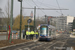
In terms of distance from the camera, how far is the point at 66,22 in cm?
18775

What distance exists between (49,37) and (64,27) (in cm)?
16392

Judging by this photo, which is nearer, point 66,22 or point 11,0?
point 11,0

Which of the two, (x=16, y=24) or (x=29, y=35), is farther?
(x=16, y=24)

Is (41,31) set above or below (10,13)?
below

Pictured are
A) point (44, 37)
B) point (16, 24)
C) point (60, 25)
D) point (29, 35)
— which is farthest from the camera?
point (60, 25)

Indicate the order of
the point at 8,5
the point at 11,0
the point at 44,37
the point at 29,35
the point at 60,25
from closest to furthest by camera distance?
the point at 11,0 → the point at 8,5 → the point at 44,37 → the point at 29,35 → the point at 60,25

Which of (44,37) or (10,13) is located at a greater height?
(10,13)

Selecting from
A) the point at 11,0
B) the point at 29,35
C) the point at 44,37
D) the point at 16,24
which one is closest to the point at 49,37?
the point at 44,37

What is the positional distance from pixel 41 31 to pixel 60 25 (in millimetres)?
159645

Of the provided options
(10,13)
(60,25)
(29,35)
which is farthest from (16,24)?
(60,25)

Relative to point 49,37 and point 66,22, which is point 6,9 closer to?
point 49,37

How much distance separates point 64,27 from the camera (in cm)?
19062

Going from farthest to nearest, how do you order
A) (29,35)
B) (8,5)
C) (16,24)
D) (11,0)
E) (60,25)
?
(60,25) < (16,24) < (29,35) < (8,5) < (11,0)

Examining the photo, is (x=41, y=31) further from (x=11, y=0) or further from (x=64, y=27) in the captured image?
(x=64, y=27)
